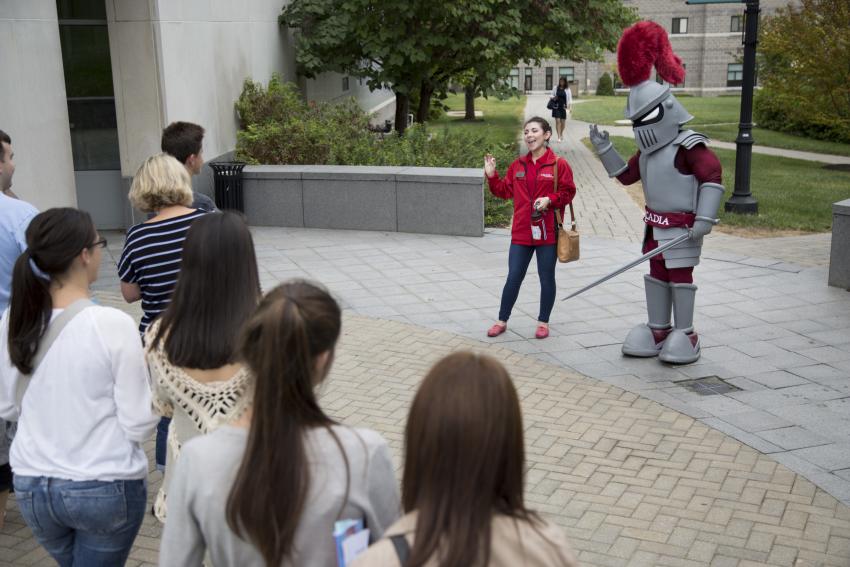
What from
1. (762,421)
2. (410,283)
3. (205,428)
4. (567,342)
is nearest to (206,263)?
(205,428)

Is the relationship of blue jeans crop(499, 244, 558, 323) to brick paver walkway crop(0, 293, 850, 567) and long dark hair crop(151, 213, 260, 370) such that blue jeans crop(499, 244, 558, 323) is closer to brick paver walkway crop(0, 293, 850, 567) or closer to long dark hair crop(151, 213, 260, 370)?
brick paver walkway crop(0, 293, 850, 567)

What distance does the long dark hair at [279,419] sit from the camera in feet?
7.58

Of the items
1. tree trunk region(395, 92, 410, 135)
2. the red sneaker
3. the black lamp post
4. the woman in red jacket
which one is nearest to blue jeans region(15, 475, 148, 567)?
the woman in red jacket

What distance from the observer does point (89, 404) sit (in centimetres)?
317

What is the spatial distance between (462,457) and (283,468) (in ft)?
1.62

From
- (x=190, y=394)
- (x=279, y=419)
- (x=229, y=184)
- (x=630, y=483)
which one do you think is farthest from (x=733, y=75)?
(x=279, y=419)

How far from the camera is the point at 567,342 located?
8.13 metres

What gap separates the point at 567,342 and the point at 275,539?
6.00 metres

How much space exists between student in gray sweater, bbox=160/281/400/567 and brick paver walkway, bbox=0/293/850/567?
2.50 metres

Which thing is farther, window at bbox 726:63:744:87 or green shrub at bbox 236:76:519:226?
window at bbox 726:63:744:87

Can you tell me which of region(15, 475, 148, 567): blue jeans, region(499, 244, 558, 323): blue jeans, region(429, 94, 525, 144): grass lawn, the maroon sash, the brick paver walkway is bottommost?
the brick paver walkway

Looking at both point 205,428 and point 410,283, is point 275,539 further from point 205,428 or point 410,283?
point 410,283

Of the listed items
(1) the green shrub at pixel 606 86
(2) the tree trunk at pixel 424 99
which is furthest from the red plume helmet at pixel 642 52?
(1) the green shrub at pixel 606 86

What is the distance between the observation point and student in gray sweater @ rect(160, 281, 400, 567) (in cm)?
232
